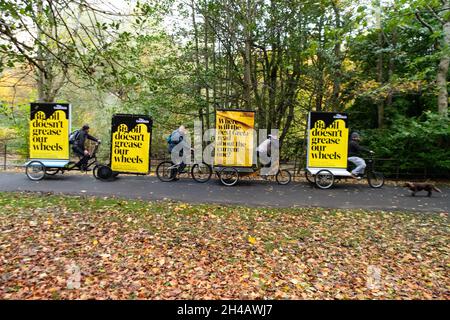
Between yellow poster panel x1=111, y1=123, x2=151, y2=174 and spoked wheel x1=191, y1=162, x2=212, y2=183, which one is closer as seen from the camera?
yellow poster panel x1=111, y1=123, x2=151, y2=174

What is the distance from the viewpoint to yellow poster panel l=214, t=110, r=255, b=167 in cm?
1140

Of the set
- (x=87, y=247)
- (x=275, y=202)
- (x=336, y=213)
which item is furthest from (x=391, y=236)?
(x=87, y=247)

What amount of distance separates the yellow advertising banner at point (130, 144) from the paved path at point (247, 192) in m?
0.58

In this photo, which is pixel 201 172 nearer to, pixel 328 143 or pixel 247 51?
pixel 328 143

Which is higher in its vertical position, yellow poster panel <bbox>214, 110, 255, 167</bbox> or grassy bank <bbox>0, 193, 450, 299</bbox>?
yellow poster panel <bbox>214, 110, 255, 167</bbox>

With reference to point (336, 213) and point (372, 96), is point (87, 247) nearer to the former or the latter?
point (336, 213)

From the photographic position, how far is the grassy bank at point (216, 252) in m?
4.39

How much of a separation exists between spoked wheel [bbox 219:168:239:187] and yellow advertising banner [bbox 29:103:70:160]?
609cm

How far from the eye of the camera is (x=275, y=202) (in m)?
9.00

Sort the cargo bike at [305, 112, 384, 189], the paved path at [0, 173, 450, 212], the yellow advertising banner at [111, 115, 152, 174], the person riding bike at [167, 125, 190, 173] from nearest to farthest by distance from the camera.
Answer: the paved path at [0, 173, 450, 212]
the person riding bike at [167, 125, 190, 173]
the yellow advertising banner at [111, 115, 152, 174]
the cargo bike at [305, 112, 384, 189]

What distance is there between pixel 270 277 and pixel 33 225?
5.31 metres

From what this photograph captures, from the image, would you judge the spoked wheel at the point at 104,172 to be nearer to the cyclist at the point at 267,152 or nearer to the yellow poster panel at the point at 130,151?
the yellow poster panel at the point at 130,151

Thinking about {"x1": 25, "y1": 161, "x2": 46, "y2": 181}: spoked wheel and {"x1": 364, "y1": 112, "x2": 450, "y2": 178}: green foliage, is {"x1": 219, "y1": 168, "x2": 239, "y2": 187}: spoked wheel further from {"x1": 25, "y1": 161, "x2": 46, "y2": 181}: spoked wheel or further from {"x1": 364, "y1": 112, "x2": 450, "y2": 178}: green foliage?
{"x1": 364, "y1": 112, "x2": 450, "y2": 178}: green foliage

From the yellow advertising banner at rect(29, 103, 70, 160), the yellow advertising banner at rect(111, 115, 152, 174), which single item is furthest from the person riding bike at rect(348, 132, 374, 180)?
the yellow advertising banner at rect(29, 103, 70, 160)
